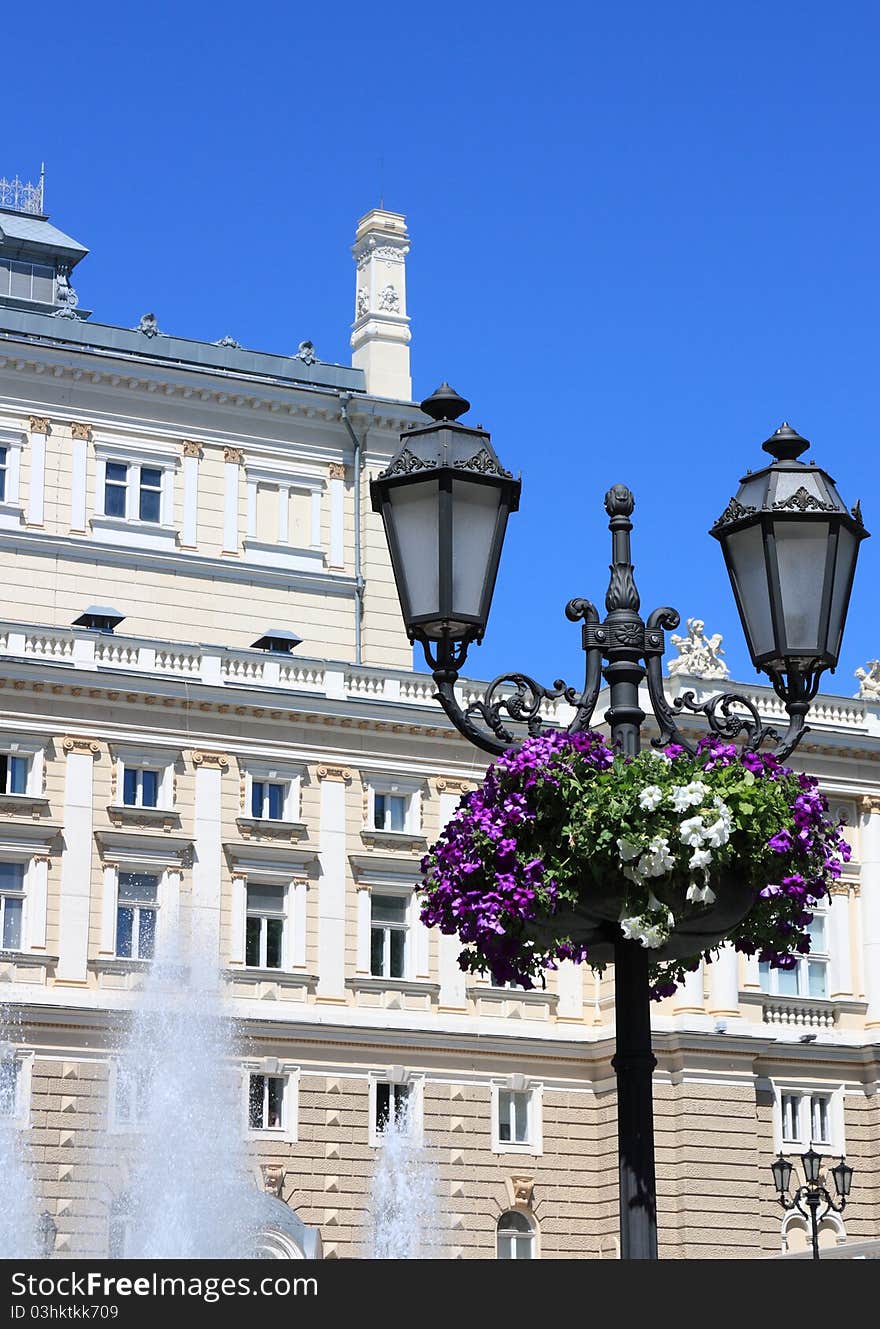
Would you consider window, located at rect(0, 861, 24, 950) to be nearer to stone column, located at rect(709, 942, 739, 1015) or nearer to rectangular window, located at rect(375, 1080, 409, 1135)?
rectangular window, located at rect(375, 1080, 409, 1135)

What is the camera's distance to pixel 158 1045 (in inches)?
1750

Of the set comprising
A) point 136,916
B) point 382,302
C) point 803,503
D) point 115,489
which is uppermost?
point 382,302

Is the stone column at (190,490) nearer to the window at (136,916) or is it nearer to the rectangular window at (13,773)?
the rectangular window at (13,773)

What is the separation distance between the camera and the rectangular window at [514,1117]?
4803 centimetres

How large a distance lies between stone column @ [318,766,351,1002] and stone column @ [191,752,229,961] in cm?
222

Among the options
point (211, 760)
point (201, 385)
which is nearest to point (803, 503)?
point (211, 760)

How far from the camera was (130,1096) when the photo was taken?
145 ft

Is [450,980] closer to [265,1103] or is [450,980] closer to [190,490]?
[265,1103]

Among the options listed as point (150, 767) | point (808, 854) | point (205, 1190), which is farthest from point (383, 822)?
point (808, 854)

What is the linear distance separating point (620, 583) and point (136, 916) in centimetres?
3445

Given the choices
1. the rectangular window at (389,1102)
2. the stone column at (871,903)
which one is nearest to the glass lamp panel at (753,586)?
the rectangular window at (389,1102)

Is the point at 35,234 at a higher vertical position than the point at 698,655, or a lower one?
higher

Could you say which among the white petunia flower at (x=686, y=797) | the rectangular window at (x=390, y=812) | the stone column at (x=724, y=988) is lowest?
the white petunia flower at (x=686, y=797)

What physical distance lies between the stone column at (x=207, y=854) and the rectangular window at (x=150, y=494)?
766cm
